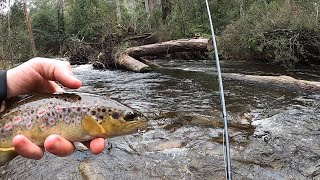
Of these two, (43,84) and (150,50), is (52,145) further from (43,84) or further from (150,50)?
(150,50)

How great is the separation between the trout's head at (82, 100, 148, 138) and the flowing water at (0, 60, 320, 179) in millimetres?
2239

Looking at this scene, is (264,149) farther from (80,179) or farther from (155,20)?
(155,20)

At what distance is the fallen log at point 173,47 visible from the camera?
1420cm

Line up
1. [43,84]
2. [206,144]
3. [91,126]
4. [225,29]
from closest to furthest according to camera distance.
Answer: [91,126]
[43,84]
[206,144]
[225,29]

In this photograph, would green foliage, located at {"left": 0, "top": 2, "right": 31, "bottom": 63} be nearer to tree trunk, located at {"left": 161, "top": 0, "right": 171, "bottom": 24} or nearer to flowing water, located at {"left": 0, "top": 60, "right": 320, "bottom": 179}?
tree trunk, located at {"left": 161, "top": 0, "right": 171, "bottom": 24}

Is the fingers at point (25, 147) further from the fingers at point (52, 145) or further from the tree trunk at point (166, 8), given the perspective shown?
the tree trunk at point (166, 8)

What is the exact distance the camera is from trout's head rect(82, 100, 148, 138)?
190 centimetres

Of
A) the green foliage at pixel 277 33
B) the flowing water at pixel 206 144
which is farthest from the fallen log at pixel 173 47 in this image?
the flowing water at pixel 206 144

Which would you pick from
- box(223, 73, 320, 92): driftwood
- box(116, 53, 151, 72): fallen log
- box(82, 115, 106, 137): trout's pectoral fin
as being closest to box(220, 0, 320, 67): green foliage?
box(223, 73, 320, 92): driftwood

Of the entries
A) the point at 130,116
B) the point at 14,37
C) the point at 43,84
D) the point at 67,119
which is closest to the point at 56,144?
the point at 67,119

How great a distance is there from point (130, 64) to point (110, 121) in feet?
38.1

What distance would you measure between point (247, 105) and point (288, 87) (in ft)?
6.17

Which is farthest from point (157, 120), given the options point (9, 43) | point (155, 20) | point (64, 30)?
point (64, 30)

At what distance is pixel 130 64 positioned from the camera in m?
13.4
